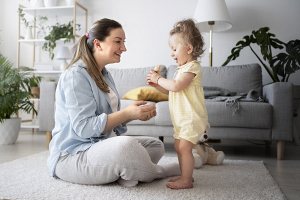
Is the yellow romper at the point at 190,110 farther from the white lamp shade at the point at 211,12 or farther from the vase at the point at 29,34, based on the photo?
the vase at the point at 29,34

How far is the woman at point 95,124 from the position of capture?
1.18 metres

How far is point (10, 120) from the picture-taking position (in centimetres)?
277

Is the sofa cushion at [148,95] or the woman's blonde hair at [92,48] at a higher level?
the woman's blonde hair at [92,48]

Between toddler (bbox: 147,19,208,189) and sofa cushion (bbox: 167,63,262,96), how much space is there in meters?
1.45

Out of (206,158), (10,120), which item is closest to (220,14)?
(206,158)

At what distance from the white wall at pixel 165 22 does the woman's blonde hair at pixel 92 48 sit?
2.38 m

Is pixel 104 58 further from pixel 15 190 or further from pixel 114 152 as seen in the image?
pixel 15 190

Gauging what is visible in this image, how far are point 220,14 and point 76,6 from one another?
6.38 ft

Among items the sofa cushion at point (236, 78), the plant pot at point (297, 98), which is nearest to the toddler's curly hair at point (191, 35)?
the sofa cushion at point (236, 78)

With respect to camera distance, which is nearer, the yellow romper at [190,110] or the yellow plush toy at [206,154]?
the yellow romper at [190,110]

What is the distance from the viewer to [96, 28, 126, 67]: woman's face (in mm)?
1321

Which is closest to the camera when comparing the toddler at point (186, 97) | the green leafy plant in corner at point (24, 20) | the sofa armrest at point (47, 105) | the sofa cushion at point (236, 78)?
the toddler at point (186, 97)

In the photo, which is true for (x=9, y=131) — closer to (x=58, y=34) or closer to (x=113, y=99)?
(x=58, y=34)

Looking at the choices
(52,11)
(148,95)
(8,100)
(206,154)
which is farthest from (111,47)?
(52,11)
